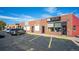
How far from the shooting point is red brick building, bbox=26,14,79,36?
6887mm

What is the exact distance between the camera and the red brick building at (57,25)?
6.89m

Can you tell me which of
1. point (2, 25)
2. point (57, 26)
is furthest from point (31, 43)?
point (2, 25)

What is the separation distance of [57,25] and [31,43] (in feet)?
4.60

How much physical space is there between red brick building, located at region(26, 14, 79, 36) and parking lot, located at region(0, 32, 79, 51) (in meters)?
0.37

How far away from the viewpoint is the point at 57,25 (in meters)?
7.20

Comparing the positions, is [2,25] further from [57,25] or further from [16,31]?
[57,25]

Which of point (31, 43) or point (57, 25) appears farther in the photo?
point (57, 25)

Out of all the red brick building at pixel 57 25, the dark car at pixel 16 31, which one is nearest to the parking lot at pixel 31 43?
the dark car at pixel 16 31

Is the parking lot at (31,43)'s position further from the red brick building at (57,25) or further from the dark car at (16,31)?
the red brick building at (57,25)

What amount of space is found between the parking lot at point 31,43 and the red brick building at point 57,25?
0.37 metres

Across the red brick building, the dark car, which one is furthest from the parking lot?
the red brick building

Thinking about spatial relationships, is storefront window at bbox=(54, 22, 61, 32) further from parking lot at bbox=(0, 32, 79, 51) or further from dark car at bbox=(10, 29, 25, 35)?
dark car at bbox=(10, 29, 25, 35)
